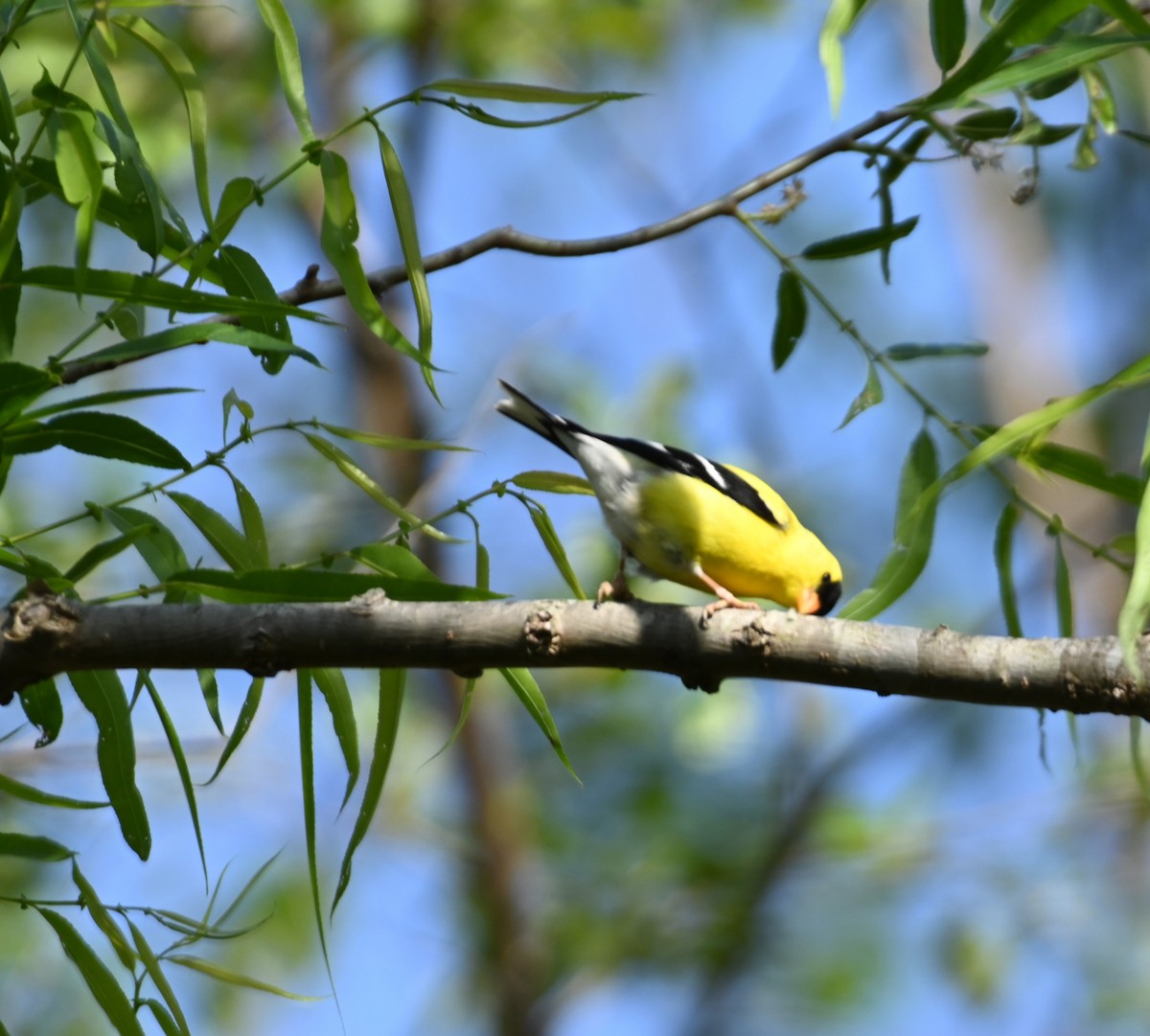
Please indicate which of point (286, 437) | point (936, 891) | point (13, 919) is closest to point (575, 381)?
point (286, 437)

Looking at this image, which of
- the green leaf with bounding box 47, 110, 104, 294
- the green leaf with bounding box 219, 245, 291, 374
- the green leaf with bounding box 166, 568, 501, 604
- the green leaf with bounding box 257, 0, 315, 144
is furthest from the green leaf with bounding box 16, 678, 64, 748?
the green leaf with bounding box 257, 0, 315, 144

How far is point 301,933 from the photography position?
838 cm

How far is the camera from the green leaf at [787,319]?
8.95 feet

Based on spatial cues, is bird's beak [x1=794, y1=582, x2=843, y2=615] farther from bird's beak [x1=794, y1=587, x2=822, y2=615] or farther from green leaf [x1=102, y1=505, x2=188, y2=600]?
green leaf [x1=102, y1=505, x2=188, y2=600]

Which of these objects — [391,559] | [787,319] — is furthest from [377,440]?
[787,319]

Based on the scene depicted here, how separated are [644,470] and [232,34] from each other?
189 inches

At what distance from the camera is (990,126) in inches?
106

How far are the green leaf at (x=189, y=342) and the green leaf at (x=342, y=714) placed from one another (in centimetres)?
59

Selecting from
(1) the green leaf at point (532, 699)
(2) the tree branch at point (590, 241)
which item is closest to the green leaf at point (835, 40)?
(2) the tree branch at point (590, 241)

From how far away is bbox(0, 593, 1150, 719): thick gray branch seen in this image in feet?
5.58

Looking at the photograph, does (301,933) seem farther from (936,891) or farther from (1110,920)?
(1110,920)

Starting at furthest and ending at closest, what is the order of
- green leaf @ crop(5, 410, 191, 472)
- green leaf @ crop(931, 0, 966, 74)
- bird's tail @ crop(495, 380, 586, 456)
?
bird's tail @ crop(495, 380, 586, 456) < green leaf @ crop(931, 0, 966, 74) < green leaf @ crop(5, 410, 191, 472)

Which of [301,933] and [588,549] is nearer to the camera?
[588,549]

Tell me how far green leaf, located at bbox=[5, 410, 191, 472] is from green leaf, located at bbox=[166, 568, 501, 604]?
9.6 inches
